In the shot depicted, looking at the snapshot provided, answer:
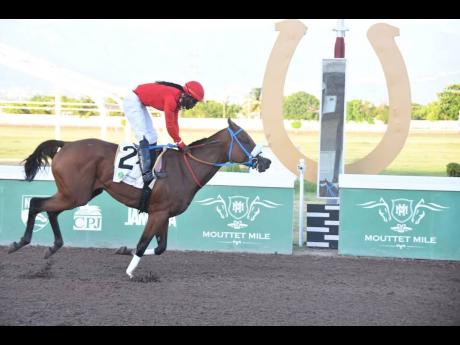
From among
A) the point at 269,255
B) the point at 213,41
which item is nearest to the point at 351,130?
the point at 213,41

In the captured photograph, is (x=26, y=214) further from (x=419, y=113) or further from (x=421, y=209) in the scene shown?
(x=419, y=113)

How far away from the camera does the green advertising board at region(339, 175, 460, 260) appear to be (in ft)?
31.0

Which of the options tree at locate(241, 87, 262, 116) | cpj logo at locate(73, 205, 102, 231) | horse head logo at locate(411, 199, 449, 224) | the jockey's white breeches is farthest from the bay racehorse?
tree at locate(241, 87, 262, 116)

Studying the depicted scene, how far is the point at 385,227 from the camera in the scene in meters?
9.55

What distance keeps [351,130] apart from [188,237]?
25.3 meters

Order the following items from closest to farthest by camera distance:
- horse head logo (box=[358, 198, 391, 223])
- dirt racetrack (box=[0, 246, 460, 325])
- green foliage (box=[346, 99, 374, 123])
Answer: dirt racetrack (box=[0, 246, 460, 325])
horse head logo (box=[358, 198, 391, 223])
green foliage (box=[346, 99, 374, 123])

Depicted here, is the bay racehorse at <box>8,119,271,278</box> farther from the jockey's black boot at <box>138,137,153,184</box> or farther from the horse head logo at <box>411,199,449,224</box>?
the horse head logo at <box>411,199,449,224</box>

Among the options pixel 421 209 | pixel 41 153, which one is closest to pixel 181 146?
pixel 41 153

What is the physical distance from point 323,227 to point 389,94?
2.85 metres

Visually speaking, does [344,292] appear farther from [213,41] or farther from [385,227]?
[213,41]

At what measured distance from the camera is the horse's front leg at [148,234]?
780 cm

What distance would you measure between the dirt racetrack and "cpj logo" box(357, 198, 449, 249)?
0.91ft

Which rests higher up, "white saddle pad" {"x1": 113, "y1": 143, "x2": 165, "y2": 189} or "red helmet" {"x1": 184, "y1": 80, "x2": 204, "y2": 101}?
"red helmet" {"x1": 184, "y1": 80, "x2": 204, "y2": 101}

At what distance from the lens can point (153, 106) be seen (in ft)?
26.2
